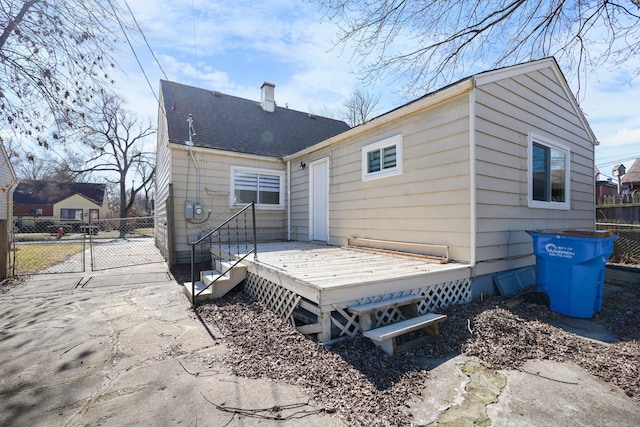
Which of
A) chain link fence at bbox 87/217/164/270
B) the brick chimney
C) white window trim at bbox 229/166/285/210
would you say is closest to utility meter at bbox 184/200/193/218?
white window trim at bbox 229/166/285/210

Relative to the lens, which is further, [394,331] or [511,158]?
[511,158]

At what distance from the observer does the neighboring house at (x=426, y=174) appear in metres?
4.29

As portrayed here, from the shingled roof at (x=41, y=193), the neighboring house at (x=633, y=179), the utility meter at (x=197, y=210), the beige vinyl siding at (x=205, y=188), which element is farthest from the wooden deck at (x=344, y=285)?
the shingled roof at (x=41, y=193)

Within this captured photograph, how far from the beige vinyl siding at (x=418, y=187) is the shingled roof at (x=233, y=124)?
342cm

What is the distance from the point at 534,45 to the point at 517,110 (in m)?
1.83

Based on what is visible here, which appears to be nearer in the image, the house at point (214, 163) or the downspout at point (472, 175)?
the downspout at point (472, 175)

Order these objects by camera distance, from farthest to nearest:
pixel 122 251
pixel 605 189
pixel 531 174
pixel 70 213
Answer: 1. pixel 70 213
2. pixel 605 189
3. pixel 122 251
4. pixel 531 174

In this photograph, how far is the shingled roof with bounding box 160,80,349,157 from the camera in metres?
8.21

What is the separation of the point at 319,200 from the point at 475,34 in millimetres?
4682

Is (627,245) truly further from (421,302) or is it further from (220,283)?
(220,283)

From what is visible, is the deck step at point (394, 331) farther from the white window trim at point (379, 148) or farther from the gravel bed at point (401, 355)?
the white window trim at point (379, 148)

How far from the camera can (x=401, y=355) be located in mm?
2758

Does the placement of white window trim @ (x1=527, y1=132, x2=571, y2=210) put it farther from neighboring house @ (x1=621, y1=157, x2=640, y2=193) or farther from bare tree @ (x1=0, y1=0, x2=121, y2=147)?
neighboring house @ (x1=621, y1=157, x2=640, y2=193)

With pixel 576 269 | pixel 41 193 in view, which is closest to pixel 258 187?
pixel 576 269
